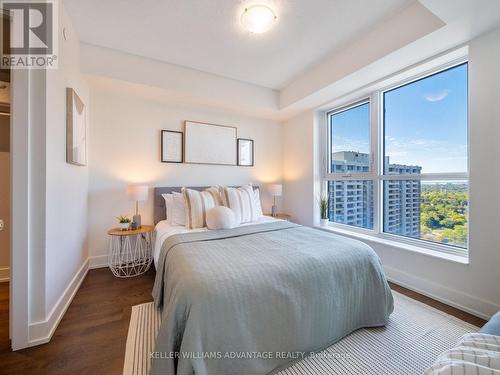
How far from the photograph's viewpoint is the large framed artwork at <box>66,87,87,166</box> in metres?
1.93

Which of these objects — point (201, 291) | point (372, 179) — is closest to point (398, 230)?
point (372, 179)

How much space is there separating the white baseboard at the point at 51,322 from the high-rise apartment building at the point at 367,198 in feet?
11.4

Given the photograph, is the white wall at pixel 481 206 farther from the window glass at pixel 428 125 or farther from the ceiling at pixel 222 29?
the ceiling at pixel 222 29

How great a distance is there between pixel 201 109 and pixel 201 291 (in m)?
2.94

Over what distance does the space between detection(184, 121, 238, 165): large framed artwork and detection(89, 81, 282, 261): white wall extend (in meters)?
0.12

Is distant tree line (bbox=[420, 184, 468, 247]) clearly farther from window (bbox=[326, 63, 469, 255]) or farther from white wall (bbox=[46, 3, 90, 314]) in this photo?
white wall (bbox=[46, 3, 90, 314])

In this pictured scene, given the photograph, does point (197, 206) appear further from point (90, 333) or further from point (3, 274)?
point (3, 274)

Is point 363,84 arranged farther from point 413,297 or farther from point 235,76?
point 413,297

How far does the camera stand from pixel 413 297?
2135mm

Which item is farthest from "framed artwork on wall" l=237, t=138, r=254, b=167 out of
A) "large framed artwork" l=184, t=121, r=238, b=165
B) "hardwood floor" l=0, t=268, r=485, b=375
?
"hardwood floor" l=0, t=268, r=485, b=375

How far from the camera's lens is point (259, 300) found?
1225 mm

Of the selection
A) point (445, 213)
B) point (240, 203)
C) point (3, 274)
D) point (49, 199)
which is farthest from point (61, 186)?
point (445, 213)

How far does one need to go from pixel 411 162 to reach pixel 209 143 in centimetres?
276

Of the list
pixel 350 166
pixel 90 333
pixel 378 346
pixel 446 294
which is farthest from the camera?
pixel 350 166
